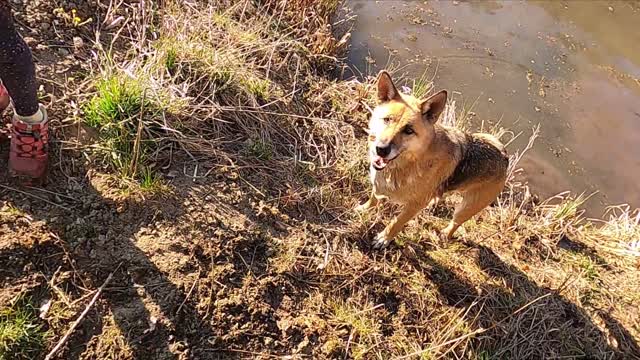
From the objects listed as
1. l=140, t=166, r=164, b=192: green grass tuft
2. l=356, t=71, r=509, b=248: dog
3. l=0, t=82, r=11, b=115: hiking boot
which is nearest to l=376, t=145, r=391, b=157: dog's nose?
l=356, t=71, r=509, b=248: dog

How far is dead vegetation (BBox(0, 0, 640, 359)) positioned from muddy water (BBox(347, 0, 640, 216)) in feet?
2.21

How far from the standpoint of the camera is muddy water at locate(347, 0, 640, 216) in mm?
5402

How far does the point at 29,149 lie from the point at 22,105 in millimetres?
290

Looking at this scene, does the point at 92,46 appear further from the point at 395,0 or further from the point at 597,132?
the point at 597,132

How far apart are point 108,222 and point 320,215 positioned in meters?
1.56

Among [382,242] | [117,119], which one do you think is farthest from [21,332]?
[382,242]

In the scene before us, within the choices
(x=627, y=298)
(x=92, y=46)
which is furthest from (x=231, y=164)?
(x=627, y=298)

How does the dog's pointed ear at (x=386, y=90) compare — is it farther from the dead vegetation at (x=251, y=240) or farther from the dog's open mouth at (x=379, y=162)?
the dead vegetation at (x=251, y=240)

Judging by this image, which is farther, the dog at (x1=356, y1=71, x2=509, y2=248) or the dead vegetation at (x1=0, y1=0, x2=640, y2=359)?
the dog at (x1=356, y1=71, x2=509, y2=248)

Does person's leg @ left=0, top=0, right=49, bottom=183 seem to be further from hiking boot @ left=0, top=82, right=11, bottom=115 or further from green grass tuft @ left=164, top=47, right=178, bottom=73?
green grass tuft @ left=164, top=47, right=178, bottom=73

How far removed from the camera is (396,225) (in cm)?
368

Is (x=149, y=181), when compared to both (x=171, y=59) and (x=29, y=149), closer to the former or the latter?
(x=29, y=149)

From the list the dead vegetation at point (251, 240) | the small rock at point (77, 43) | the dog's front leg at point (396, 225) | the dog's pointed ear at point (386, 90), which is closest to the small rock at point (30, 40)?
the small rock at point (77, 43)

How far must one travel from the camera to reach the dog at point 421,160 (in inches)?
127
